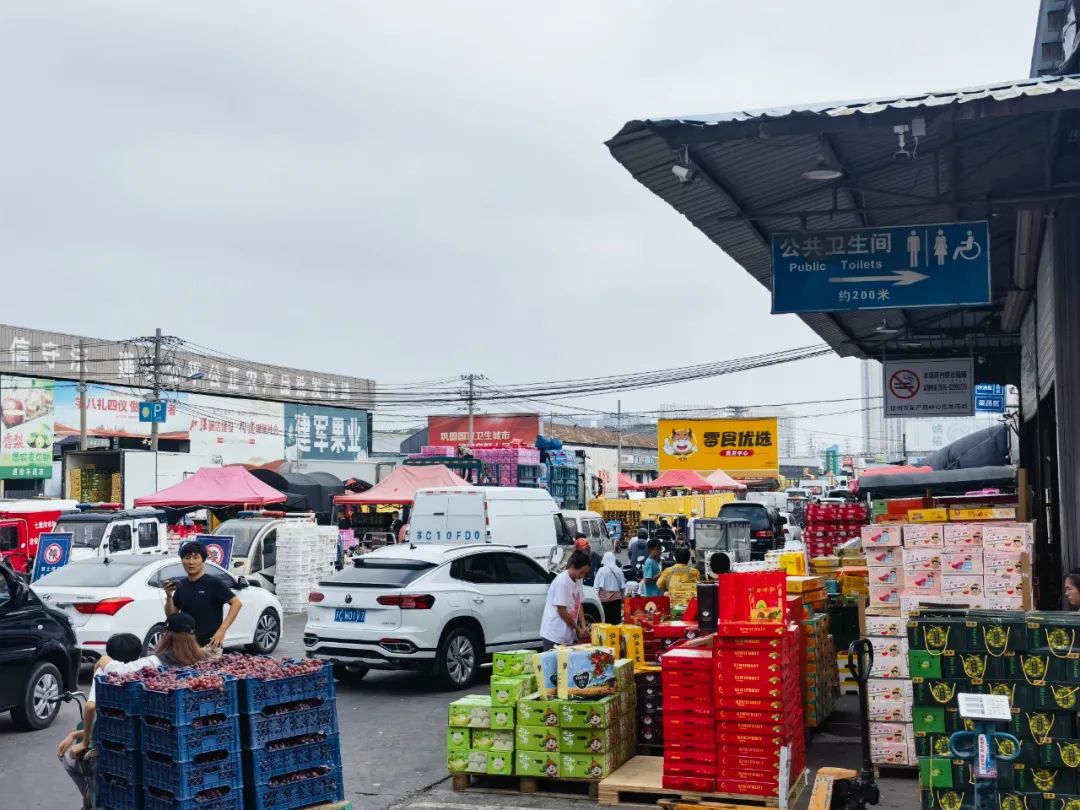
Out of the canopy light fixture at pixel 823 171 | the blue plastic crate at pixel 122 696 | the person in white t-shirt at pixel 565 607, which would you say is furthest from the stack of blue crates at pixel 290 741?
the canopy light fixture at pixel 823 171

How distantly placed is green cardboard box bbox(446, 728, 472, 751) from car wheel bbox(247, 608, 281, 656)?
7476 mm

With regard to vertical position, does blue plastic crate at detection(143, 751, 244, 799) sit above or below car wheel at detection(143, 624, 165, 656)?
above

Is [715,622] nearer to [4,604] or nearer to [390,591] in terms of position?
[390,591]

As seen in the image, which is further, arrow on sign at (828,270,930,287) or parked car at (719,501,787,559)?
parked car at (719,501,787,559)

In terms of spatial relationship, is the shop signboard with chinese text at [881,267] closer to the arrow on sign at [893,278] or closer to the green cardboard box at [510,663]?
the arrow on sign at [893,278]

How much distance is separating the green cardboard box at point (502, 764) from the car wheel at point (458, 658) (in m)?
3.95

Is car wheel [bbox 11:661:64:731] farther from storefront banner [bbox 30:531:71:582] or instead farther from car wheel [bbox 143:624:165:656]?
storefront banner [bbox 30:531:71:582]

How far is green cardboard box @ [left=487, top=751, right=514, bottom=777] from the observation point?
329 inches

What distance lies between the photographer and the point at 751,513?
113ft

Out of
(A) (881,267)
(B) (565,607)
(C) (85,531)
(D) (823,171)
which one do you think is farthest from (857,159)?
(C) (85,531)

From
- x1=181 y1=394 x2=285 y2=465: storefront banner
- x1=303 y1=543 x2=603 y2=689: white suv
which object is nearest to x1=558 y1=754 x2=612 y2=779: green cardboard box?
x1=303 y1=543 x2=603 y2=689: white suv

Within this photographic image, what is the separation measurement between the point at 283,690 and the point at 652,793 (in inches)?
121

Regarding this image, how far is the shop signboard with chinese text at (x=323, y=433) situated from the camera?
59.8 meters

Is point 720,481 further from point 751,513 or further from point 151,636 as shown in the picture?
point 151,636
